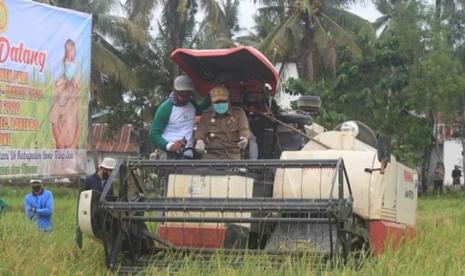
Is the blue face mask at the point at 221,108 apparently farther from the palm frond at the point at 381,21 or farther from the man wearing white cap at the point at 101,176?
the palm frond at the point at 381,21

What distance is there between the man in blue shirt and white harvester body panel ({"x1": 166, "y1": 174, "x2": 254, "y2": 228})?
4.05 m

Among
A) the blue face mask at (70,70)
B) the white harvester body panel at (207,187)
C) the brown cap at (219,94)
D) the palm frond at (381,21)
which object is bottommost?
the white harvester body panel at (207,187)

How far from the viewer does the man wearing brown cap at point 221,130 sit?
22.8ft

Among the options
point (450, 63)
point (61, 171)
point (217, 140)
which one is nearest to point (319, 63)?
A: point (450, 63)

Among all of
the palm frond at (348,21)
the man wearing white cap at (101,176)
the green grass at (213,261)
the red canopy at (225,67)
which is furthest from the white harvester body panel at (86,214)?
the palm frond at (348,21)

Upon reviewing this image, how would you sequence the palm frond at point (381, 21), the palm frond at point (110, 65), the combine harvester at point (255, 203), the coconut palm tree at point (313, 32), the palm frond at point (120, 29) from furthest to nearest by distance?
the palm frond at point (381, 21), the palm frond at point (120, 29), the palm frond at point (110, 65), the coconut palm tree at point (313, 32), the combine harvester at point (255, 203)

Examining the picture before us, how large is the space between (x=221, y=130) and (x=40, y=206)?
14.0ft

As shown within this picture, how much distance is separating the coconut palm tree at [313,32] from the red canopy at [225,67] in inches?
810

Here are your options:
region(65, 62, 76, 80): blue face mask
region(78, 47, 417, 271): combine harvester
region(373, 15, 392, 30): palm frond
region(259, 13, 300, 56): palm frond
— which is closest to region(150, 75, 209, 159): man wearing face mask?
region(78, 47, 417, 271): combine harvester

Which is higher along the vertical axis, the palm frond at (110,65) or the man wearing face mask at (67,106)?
the palm frond at (110,65)

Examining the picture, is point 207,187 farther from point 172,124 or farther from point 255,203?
point 172,124

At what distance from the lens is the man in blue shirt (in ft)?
33.1

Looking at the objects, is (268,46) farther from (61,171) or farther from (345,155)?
(345,155)

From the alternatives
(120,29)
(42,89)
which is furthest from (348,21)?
(42,89)
